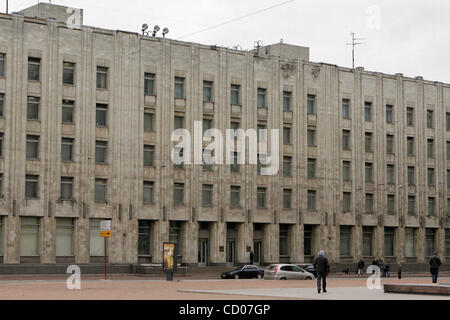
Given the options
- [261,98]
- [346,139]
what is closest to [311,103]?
[346,139]

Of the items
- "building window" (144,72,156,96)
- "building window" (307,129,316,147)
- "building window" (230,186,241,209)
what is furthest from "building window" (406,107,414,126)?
"building window" (144,72,156,96)

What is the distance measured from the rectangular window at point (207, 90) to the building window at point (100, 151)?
10.2m

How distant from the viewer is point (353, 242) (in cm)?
8219

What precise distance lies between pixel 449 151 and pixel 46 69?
44638 mm

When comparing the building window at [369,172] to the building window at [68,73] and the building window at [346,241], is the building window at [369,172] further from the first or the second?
the building window at [68,73]

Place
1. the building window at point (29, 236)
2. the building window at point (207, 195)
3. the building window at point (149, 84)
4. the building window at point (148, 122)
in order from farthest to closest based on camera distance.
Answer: the building window at point (207, 195)
the building window at point (149, 84)
the building window at point (148, 122)
the building window at point (29, 236)

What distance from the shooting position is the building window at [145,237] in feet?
231

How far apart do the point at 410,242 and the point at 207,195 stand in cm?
2450

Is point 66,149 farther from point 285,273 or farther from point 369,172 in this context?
point 369,172

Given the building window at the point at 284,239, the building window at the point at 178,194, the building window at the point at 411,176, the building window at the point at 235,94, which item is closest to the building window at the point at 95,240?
the building window at the point at 178,194

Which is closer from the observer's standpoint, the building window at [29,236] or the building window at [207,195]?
the building window at [29,236]

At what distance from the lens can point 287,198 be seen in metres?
78.6
